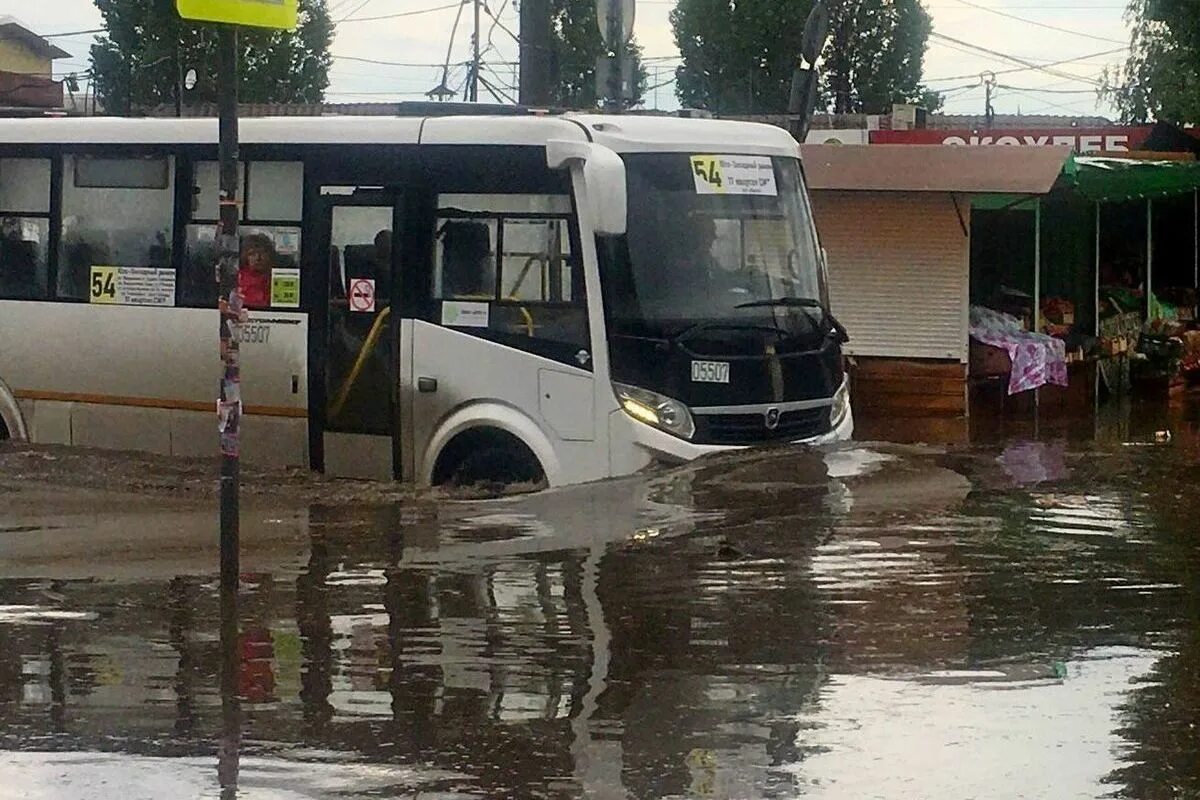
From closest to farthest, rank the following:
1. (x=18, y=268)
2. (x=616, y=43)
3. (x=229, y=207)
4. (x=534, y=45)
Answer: (x=229, y=207) < (x=18, y=268) < (x=616, y=43) < (x=534, y=45)

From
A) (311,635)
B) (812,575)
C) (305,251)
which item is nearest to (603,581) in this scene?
(812,575)

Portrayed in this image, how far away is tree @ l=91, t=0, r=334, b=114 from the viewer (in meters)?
41.1

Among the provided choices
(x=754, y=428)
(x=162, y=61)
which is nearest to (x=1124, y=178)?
(x=754, y=428)

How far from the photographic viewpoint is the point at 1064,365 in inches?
757

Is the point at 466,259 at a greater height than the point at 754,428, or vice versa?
the point at 466,259

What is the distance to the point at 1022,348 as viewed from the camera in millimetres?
18688

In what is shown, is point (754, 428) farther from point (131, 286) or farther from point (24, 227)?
point (24, 227)

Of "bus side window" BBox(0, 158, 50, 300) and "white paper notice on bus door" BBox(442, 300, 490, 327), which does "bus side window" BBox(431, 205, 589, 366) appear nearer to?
"white paper notice on bus door" BBox(442, 300, 490, 327)

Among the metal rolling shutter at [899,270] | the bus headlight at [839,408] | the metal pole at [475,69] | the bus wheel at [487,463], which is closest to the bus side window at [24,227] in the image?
the bus wheel at [487,463]

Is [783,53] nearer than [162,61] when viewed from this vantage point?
No

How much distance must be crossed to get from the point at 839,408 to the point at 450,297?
2.57 meters

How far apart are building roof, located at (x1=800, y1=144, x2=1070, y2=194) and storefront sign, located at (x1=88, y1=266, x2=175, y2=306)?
7.04 meters

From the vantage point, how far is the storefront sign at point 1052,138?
25.7 meters

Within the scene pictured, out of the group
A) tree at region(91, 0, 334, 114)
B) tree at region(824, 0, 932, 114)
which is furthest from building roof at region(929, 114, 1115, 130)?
tree at region(91, 0, 334, 114)
